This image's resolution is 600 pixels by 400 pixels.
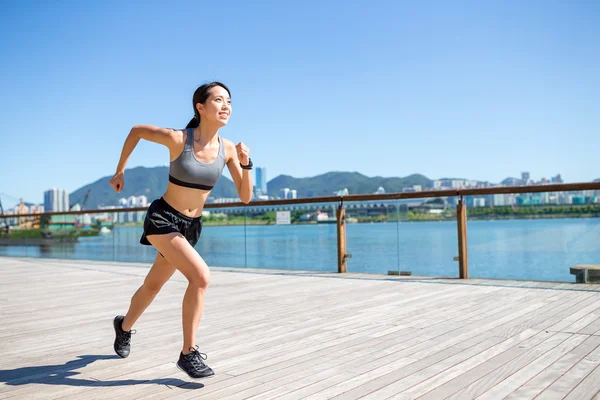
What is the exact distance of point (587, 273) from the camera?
5.16 meters

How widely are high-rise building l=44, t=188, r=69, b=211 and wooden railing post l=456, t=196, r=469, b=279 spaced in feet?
516

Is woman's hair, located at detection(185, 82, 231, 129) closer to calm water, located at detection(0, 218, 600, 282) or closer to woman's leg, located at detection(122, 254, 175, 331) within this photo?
woman's leg, located at detection(122, 254, 175, 331)

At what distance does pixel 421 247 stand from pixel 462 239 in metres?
Result: 0.50

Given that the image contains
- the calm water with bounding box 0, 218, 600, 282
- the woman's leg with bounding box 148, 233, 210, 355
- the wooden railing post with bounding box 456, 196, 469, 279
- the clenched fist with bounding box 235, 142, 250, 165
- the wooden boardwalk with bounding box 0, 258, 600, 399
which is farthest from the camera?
the wooden railing post with bounding box 456, 196, 469, 279

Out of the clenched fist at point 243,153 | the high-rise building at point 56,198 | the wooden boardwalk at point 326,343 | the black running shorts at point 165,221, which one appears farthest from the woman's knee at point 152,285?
the high-rise building at point 56,198

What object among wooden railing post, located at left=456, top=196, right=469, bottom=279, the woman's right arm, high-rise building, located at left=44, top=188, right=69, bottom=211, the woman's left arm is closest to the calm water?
wooden railing post, located at left=456, top=196, right=469, bottom=279

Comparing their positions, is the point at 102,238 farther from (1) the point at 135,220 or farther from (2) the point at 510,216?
(2) the point at 510,216

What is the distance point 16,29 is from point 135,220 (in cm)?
1595

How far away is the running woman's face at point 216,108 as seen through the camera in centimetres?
240

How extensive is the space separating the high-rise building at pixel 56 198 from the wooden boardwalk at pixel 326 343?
15773cm

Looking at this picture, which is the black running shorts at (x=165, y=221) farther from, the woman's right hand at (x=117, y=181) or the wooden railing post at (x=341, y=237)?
the wooden railing post at (x=341, y=237)

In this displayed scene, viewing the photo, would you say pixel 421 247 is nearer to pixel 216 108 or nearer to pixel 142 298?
pixel 142 298

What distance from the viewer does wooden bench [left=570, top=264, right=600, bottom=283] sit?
5.12 m

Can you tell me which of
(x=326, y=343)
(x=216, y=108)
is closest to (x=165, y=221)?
(x=216, y=108)
